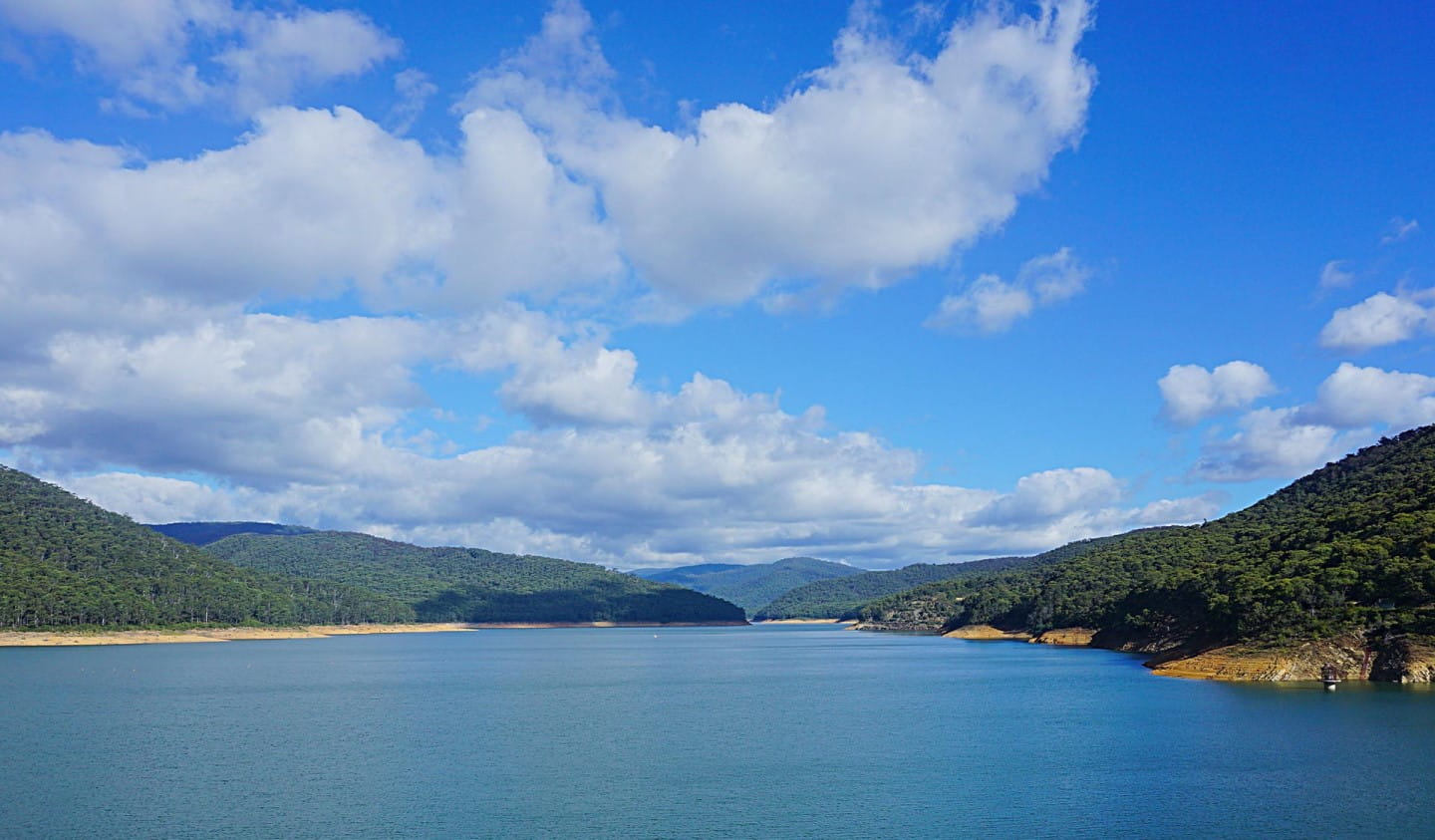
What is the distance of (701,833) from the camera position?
3991cm

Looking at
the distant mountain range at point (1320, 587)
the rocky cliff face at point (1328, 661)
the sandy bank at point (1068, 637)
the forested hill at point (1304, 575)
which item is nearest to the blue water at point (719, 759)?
the rocky cliff face at point (1328, 661)

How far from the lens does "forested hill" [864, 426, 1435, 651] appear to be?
9138 cm

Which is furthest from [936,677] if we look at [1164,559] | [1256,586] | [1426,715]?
[1164,559]

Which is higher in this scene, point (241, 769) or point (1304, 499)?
point (1304, 499)

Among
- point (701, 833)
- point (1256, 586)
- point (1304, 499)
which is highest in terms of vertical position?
point (1304, 499)

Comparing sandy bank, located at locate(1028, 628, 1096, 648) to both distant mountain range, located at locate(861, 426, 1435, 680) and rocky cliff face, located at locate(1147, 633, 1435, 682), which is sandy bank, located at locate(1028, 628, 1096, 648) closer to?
distant mountain range, located at locate(861, 426, 1435, 680)

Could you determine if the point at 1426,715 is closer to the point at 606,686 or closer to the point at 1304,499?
the point at 606,686

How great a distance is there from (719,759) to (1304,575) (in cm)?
7196

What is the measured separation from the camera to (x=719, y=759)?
5581 centimetres

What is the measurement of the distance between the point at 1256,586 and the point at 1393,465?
7243 centimetres

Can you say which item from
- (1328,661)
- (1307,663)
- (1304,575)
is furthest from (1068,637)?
(1328,661)

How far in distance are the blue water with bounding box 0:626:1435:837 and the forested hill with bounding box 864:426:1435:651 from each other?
37.3 ft

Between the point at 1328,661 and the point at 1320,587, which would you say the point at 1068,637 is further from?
the point at 1328,661

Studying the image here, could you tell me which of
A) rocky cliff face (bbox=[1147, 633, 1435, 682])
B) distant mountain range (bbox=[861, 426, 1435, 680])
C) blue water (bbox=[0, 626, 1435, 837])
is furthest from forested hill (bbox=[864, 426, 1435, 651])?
blue water (bbox=[0, 626, 1435, 837])
